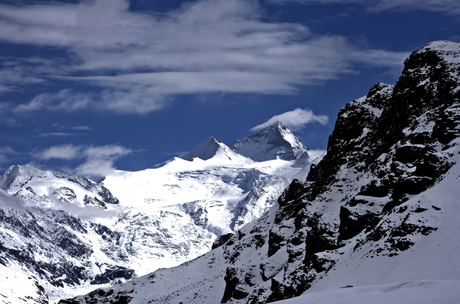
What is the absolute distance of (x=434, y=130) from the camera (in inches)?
3499

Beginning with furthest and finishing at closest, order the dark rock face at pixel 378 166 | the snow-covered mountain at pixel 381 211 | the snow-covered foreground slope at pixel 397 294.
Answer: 1. the dark rock face at pixel 378 166
2. the snow-covered mountain at pixel 381 211
3. the snow-covered foreground slope at pixel 397 294

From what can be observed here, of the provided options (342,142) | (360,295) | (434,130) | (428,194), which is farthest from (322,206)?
(360,295)

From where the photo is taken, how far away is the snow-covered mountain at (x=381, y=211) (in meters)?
63.8

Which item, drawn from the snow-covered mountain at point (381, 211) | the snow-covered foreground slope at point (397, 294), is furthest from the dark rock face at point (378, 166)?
the snow-covered foreground slope at point (397, 294)

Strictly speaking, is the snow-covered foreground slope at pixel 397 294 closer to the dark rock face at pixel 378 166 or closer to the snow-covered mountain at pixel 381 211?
the snow-covered mountain at pixel 381 211

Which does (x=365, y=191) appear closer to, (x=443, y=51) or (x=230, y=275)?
(x=443, y=51)

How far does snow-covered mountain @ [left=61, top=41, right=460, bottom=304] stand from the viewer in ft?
209

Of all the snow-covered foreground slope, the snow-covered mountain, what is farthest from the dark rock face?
the snow-covered foreground slope

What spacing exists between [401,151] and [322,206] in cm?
2634

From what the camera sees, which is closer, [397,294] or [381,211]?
[397,294]

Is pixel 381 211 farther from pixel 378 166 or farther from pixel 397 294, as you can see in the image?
pixel 397 294

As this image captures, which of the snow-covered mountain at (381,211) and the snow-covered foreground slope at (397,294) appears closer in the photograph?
the snow-covered foreground slope at (397,294)

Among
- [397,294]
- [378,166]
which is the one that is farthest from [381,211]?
[397,294]

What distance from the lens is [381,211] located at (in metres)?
87.1
